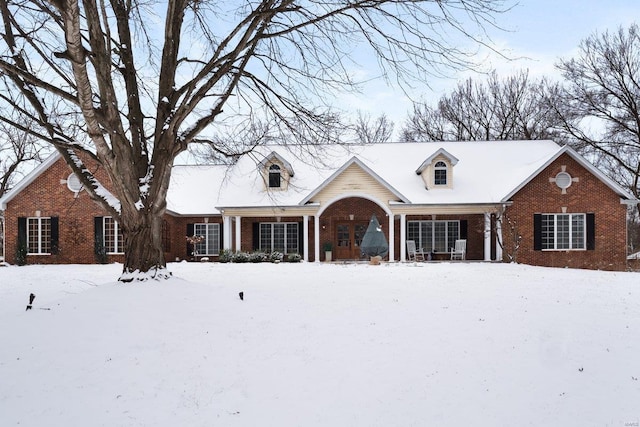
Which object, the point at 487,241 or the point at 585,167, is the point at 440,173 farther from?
the point at 585,167

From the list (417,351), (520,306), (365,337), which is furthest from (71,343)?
(520,306)

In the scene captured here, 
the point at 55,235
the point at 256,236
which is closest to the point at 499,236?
the point at 256,236

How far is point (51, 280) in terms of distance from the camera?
47.8ft

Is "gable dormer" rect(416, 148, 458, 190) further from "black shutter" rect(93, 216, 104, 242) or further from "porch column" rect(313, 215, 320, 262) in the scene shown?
"black shutter" rect(93, 216, 104, 242)

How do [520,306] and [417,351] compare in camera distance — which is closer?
[417,351]

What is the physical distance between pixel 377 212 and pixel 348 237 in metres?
1.70

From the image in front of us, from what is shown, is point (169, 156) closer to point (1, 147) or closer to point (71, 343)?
point (71, 343)

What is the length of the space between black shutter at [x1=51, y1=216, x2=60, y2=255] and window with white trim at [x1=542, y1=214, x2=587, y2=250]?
65.7ft

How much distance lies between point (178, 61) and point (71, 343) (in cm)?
629

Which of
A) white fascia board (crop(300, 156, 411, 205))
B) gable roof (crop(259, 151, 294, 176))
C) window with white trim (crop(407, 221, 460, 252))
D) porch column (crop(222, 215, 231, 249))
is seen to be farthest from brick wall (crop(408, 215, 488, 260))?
porch column (crop(222, 215, 231, 249))

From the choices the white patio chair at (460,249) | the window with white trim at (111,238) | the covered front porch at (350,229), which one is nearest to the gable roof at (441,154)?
the covered front porch at (350,229)

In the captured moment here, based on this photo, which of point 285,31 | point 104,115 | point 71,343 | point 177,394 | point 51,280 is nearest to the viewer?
point 177,394

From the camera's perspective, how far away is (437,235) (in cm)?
2333

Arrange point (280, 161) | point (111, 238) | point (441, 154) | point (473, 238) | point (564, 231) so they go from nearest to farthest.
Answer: point (564, 231) < point (111, 238) < point (280, 161) < point (441, 154) < point (473, 238)
